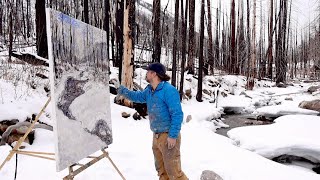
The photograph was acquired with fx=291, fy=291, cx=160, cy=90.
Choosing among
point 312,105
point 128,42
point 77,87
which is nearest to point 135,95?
point 77,87

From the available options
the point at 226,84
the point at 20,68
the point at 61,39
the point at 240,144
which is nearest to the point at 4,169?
the point at 61,39

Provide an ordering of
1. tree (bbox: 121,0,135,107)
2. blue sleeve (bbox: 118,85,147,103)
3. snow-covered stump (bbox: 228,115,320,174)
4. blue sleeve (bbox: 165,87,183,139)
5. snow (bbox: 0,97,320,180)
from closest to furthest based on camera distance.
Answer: blue sleeve (bbox: 165,87,183,139), blue sleeve (bbox: 118,85,147,103), snow (bbox: 0,97,320,180), snow-covered stump (bbox: 228,115,320,174), tree (bbox: 121,0,135,107)

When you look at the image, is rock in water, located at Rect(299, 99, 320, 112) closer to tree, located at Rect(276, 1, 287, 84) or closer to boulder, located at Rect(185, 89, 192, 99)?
boulder, located at Rect(185, 89, 192, 99)

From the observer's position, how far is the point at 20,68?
7.83 m

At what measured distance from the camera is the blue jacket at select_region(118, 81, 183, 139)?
130 inches

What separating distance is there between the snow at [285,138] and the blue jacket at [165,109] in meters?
3.81

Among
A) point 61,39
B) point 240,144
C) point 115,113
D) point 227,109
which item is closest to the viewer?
point 61,39

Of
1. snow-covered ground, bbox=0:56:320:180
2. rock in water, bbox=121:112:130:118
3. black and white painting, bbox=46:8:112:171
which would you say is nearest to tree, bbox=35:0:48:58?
snow-covered ground, bbox=0:56:320:180

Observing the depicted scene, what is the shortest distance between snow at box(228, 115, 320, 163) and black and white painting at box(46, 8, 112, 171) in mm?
4104

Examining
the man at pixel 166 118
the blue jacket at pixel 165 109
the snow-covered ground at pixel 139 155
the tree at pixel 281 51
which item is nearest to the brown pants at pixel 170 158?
the man at pixel 166 118

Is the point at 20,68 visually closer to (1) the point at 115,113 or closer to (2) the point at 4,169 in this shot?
(1) the point at 115,113

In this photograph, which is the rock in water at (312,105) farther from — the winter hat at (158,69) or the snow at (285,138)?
the winter hat at (158,69)

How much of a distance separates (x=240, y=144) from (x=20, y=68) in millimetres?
6081

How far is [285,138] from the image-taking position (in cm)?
683
